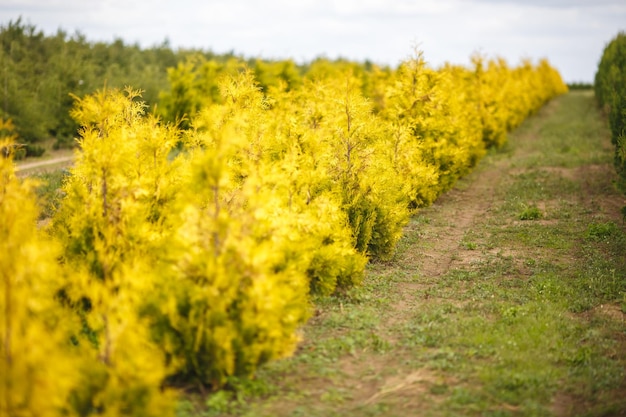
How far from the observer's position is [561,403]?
6.60 m

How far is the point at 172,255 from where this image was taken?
6.96 metres

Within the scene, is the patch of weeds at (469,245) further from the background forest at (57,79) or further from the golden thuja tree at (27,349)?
the background forest at (57,79)

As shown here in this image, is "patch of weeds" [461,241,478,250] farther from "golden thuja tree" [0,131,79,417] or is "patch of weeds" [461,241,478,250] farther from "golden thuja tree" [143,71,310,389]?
"golden thuja tree" [0,131,79,417]

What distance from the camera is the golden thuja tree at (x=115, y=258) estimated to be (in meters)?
5.57

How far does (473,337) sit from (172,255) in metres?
4.24

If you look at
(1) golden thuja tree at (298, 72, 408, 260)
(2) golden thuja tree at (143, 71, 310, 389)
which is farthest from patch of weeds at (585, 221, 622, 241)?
A: (2) golden thuja tree at (143, 71, 310, 389)

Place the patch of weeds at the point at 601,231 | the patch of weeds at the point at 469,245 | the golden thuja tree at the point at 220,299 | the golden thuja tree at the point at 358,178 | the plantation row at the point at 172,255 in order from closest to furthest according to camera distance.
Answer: the plantation row at the point at 172,255, the golden thuja tree at the point at 220,299, the golden thuja tree at the point at 358,178, the patch of weeds at the point at 469,245, the patch of weeds at the point at 601,231

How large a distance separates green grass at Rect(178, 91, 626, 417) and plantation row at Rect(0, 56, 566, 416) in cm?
49

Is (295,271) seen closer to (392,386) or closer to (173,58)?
(392,386)

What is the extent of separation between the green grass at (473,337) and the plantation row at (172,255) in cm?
49

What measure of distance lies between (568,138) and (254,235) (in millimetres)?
27968

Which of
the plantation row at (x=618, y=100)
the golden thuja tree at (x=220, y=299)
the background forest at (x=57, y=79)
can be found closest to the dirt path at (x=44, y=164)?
the background forest at (x=57, y=79)

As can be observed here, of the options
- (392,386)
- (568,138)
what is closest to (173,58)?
(568,138)

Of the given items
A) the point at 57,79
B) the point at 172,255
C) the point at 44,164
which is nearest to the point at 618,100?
the point at 172,255
